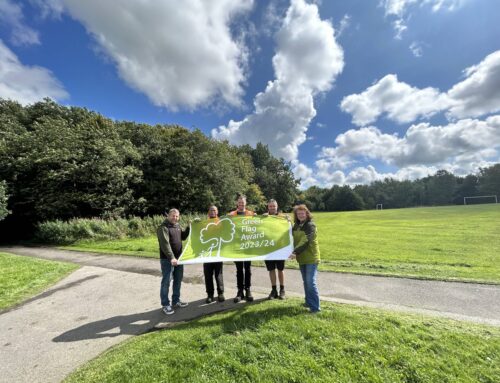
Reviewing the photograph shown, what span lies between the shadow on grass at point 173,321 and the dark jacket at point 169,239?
1.21 metres

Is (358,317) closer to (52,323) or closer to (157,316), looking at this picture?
(157,316)

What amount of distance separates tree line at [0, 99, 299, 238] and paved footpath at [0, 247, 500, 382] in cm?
1564

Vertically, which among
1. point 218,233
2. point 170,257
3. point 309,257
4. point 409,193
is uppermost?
point 409,193

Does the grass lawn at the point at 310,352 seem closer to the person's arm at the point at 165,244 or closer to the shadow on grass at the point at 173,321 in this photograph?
the shadow on grass at the point at 173,321

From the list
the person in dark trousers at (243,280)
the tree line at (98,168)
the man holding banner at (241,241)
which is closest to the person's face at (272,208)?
the man holding banner at (241,241)

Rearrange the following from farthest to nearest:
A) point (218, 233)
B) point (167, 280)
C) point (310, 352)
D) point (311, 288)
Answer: point (218, 233) → point (167, 280) → point (311, 288) → point (310, 352)

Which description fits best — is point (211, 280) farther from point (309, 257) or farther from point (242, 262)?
point (309, 257)

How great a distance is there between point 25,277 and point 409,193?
353 ft

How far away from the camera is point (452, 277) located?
6.56 m

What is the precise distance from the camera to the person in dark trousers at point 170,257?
4.91 metres

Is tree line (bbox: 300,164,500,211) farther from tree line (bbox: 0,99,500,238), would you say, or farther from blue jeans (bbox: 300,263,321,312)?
blue jeans (bbox: 300,263,321,312)

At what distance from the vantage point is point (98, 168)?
20.6 metres

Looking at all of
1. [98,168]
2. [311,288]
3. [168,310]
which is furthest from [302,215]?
[98,168]

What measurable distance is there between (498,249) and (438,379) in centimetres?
1309
